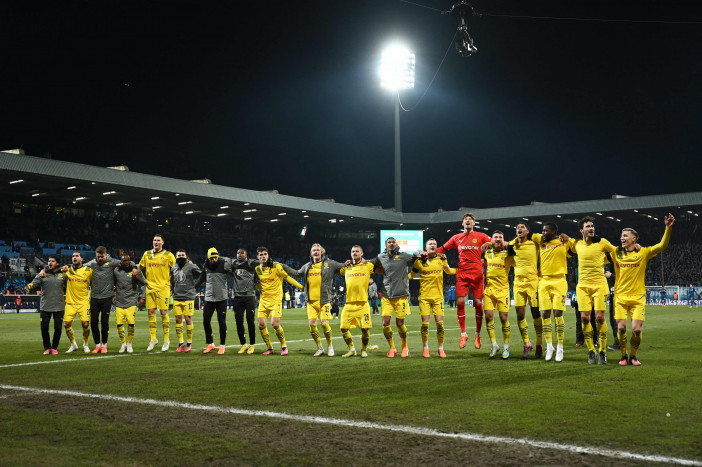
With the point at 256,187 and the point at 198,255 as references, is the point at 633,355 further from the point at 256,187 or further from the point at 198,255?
the point at 256,187

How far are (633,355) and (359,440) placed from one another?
650cm

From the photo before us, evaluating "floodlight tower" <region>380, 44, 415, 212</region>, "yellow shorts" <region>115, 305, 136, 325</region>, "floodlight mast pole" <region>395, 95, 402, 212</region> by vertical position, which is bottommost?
"yellow shorts" <region>115, 305, 136, 325</region>

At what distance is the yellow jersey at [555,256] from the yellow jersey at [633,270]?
869 millimetres

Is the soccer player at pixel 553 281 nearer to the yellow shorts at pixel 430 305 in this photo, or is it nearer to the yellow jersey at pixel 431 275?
the yellow jersey at pixel 431 275

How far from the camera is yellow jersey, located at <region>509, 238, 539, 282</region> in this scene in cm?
1105

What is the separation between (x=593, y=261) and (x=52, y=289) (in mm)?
10912

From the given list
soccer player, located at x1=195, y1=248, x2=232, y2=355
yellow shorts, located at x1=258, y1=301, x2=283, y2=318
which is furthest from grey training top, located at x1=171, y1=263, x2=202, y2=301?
yellow shorts, located at x1=258, y1=301, x2=283, y2=318

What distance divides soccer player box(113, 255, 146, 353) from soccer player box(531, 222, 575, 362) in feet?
27.0

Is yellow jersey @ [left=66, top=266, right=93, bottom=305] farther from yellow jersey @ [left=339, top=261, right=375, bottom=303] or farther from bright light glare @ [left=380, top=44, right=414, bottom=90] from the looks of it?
bright light glare @ [left=380, top=44, right=414, bottom=90]

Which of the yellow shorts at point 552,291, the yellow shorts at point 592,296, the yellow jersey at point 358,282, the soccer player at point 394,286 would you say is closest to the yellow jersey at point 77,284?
the yellow jersey at point 358,282

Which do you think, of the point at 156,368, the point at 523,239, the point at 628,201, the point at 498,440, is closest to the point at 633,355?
the point at 523,239

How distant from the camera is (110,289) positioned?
13.5 meters

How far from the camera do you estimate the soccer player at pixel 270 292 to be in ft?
41.0

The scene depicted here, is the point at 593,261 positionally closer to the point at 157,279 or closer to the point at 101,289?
the point at 157,279
